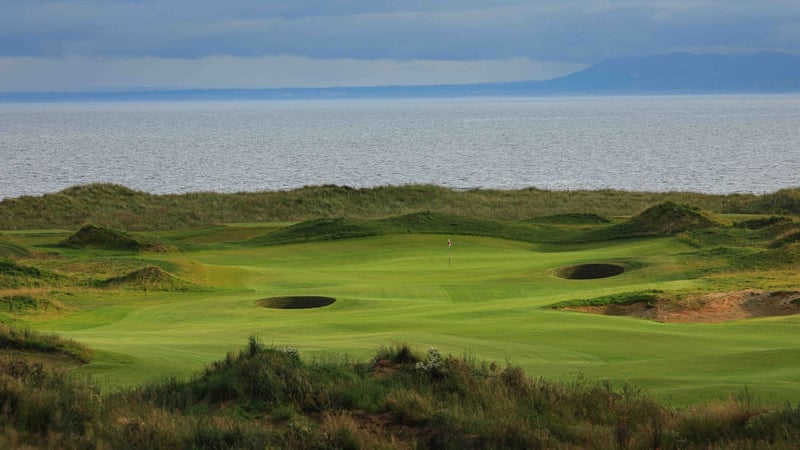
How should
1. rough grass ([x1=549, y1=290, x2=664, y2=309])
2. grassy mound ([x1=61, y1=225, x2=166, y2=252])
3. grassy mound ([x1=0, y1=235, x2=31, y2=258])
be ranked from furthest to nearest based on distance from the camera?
grassy mound ([x1=61, y1=225, x2=166, y2=252]), grassy mound ([x1=0, y1=235, x2=31, y2=258]), rough grass ([x1=549, y1=290, x2=664, y2=309])

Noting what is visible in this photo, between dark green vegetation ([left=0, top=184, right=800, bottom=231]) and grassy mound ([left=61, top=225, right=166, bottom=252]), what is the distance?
1401cm

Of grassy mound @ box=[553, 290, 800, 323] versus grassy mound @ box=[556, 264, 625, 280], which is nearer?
grassy mound @ box=[553, 290, 800, 323]

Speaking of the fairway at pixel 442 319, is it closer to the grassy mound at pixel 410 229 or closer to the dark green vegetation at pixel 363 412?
the dark green vegetation at pixel 363 412

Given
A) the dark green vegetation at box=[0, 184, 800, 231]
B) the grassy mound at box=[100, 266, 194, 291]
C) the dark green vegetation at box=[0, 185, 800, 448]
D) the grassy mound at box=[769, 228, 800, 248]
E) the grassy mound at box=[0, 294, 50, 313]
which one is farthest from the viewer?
the dark green vegetation at box=[0, 184, 800, 231]

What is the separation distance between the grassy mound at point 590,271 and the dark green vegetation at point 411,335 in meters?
0.09

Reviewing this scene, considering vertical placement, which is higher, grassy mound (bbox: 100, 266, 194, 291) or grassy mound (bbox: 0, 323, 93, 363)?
grassy mound (bbox: 0, 323, 93, 363)

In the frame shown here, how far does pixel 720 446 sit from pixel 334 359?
503 cm

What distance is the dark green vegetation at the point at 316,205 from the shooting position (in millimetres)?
48625

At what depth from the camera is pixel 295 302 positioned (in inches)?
854

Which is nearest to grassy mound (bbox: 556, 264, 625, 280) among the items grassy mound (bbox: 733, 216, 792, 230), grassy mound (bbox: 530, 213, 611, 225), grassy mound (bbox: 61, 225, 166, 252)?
grassy mound (bbox: 733, 216, 792, 230)

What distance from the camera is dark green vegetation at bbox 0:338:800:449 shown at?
8.30 meters

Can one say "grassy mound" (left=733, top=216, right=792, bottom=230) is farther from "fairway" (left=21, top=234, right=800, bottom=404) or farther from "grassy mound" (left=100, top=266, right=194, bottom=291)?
"grassy mound" (left=100, top=266, right=194, bottom=291)

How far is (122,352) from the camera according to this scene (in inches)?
488

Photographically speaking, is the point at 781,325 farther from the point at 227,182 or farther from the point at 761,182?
the point at 227,182
